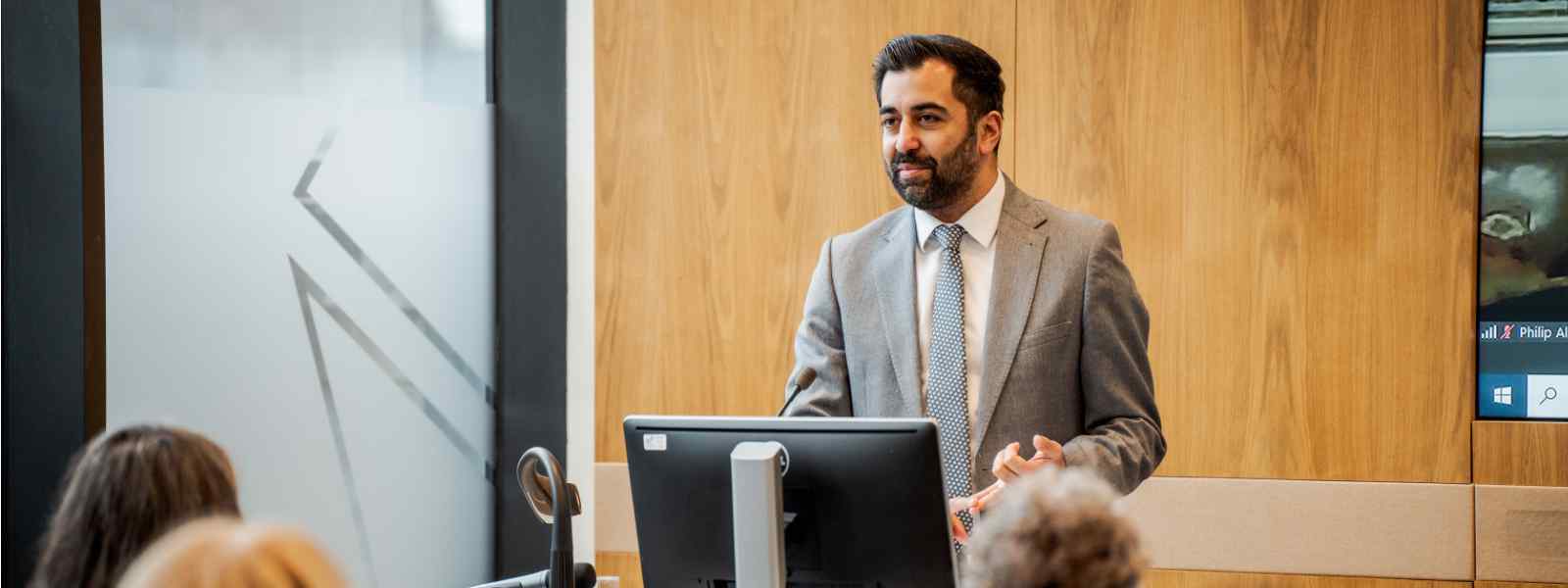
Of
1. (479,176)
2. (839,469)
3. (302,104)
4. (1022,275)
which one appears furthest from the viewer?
(479,176)

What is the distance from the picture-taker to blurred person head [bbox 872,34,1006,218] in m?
2.32

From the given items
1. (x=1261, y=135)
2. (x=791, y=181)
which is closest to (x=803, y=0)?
(x=791, y=181)

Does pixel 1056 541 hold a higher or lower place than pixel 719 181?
lower

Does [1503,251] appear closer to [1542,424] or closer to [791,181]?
[1542,424]

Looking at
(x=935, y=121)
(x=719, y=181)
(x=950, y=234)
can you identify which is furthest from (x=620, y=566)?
(x=935, y=121)

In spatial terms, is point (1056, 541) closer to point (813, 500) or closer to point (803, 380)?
point (813, 500)

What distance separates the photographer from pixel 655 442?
1729 millimetres

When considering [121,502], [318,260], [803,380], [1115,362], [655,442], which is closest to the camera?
[121,502]

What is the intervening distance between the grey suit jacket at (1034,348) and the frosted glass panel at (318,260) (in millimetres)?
990

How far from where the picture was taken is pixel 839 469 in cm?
163

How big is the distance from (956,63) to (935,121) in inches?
4.6

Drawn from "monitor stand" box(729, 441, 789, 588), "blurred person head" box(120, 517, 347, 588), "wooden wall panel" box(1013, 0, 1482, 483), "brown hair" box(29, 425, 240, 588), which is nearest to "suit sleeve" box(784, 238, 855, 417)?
"monitor stand" box(729, 441, 789, 588)

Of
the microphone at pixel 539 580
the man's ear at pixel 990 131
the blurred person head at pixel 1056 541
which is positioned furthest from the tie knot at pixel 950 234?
the blurred person head at pixel 1056 541

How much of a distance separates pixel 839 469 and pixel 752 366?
1.68 m
